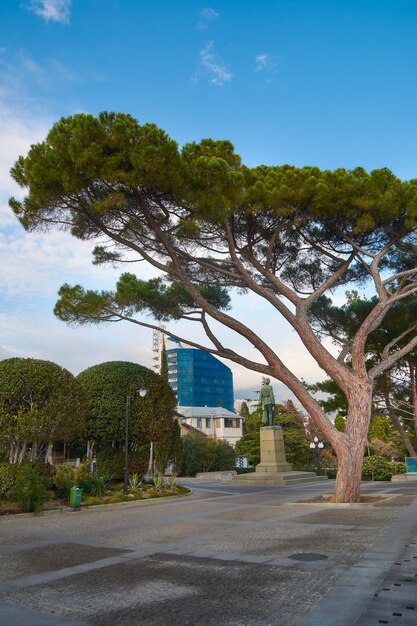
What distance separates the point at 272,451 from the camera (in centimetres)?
2717

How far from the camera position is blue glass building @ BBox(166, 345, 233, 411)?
5221 inches

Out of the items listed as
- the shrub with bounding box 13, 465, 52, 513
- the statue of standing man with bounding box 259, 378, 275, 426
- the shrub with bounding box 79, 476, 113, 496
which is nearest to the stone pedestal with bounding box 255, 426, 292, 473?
the statue of standing man with bounding box 259, 378, 275, 426

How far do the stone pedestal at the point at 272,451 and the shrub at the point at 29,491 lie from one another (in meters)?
15.5

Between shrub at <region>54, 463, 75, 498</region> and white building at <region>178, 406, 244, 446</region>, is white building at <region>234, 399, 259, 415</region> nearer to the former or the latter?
white building at <region>178, 406, 244, 446</region>

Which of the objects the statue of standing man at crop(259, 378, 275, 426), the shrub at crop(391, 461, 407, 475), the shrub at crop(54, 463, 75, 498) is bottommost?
the shrub at crop(391, 461, 407, 475)

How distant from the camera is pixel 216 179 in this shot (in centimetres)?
1394

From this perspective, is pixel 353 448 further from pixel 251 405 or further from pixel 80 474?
pixel 251 405

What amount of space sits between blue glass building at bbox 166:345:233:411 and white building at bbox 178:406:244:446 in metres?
66.3

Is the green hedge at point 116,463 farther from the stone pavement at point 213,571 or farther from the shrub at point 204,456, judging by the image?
the shrub at point 204,456

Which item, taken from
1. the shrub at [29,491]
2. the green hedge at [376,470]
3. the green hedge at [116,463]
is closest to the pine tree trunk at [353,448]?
the green hedge at [116,463]

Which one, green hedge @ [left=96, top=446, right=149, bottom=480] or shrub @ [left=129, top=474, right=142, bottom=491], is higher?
green hedge @ [left=96, top=446, right=149, bottom=480]

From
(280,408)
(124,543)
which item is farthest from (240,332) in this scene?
(280,408)

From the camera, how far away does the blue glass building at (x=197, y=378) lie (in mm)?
132625

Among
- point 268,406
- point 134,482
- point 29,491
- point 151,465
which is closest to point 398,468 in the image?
point 268,406
